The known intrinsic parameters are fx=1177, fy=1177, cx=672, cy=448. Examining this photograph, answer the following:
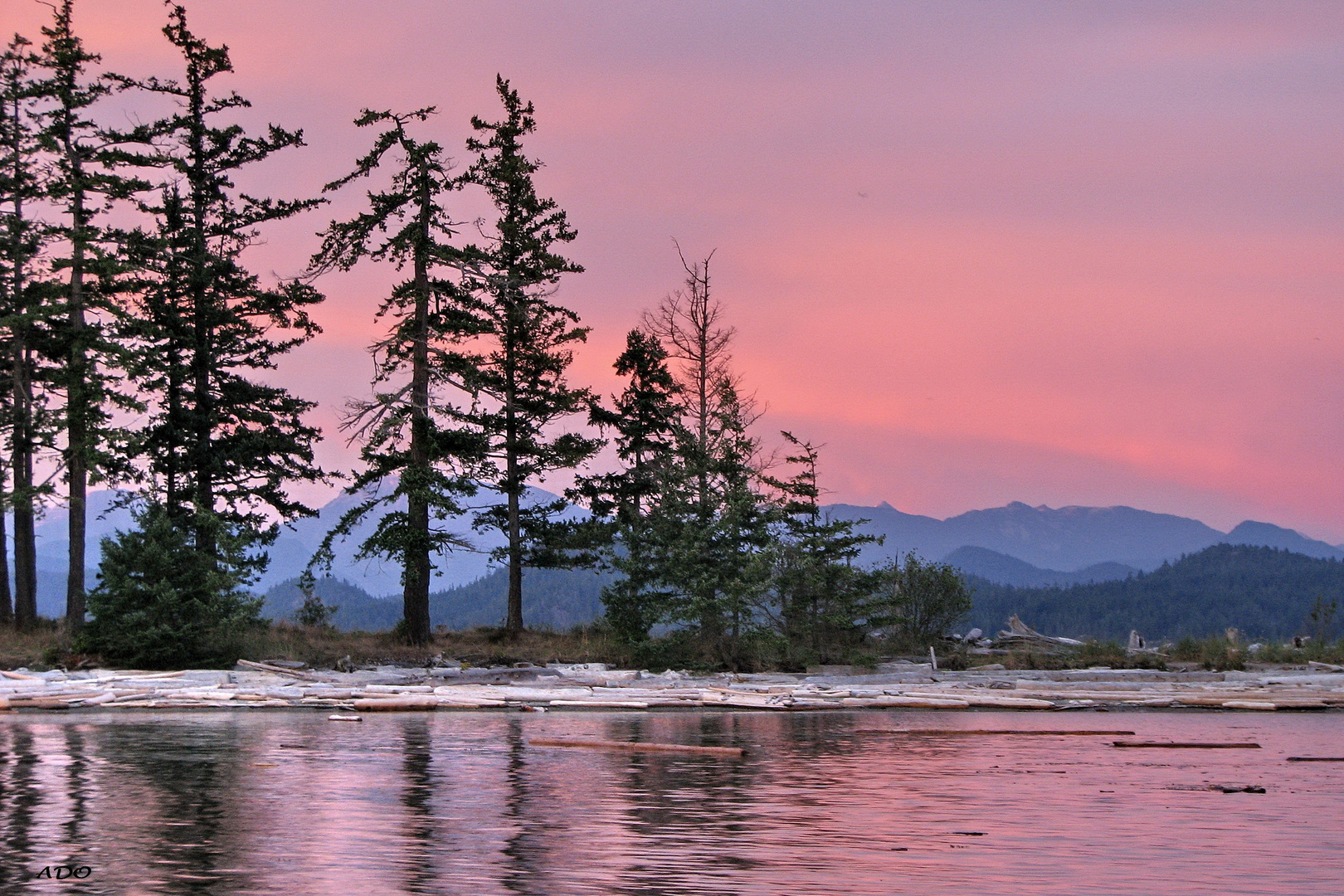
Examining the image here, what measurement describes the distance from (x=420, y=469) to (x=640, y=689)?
12.3m

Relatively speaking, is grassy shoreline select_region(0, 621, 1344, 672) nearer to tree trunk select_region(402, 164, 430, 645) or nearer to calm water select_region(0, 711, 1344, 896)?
tree trunk select_region(402, 164, 430, 645)

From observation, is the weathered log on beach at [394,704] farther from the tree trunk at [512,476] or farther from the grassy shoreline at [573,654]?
the tree trunk at [512,476]

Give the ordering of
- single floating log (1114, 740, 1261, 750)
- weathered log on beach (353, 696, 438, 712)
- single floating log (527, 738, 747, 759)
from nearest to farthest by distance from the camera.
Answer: single floating log (527, 738, 747, 759) → single floating log (1114, 740, 1261, 750) → weathered log on beach (353, 696, 438, 712)

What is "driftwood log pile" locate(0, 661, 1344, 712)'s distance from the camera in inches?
1060

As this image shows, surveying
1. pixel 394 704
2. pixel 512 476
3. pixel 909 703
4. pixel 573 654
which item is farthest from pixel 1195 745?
→ pixel 512 476

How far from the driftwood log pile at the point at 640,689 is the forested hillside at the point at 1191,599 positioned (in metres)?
87.7

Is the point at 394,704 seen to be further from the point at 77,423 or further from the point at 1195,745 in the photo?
the point at 77,423

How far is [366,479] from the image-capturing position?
39250mm

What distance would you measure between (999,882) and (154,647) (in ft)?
90.0

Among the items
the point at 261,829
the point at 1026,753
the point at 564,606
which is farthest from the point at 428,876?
the point at 564,606

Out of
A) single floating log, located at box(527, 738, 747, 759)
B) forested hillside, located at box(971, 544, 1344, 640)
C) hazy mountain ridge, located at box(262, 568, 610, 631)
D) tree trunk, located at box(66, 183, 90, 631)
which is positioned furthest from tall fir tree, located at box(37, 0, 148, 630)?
hazy mountain ridge, located at box(262, 568, 610, 631)

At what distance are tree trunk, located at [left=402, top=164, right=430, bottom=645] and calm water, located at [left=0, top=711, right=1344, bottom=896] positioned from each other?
56.1 ft

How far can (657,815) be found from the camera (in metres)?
12.6

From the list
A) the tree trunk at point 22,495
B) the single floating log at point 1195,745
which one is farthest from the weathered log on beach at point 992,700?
the tree trunk at point 22,495
